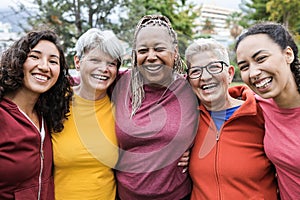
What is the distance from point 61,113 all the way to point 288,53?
60.6 inches

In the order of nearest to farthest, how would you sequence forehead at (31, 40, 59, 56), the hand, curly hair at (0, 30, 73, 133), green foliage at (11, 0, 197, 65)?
curly hair at (0, 30, 73, 133), forehead at (31, 40, 59, 56), the hand, green foliage at (11, 0, 197, 65)

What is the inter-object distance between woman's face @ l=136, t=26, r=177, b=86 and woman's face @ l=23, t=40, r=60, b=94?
60cm

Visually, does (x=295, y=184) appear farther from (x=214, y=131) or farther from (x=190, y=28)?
(x=190, y=28)

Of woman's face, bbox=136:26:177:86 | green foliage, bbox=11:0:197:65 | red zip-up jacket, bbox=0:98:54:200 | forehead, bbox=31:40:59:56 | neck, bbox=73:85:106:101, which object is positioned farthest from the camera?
green foliage, bbox=11:0:197:65

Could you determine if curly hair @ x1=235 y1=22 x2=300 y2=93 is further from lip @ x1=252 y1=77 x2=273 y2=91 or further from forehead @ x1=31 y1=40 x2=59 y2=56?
forehead @ x1=31 y1=40 x2=59 y2=56

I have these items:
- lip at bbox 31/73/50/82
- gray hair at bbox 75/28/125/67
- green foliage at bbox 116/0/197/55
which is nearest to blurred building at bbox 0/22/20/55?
lip at bbox 31/73/50/82

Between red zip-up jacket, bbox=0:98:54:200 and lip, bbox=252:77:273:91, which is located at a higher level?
lip, bbox=252:77:273:91

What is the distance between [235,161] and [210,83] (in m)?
0.54

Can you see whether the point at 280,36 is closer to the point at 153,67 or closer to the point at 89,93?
the point at 153,67

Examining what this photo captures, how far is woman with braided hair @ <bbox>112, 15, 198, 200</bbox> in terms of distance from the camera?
84.2 inches

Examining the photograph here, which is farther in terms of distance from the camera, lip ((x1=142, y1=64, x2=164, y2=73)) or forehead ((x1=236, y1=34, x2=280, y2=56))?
lip ((x1=142, y1=64, x2=164, y2=73))

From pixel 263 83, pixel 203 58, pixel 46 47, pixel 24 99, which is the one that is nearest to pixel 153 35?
pixel 203 58

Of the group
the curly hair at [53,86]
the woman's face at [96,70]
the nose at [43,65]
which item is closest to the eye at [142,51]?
the woman's face at [96,70]

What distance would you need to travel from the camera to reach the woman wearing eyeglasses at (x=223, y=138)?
2025 millimetres
